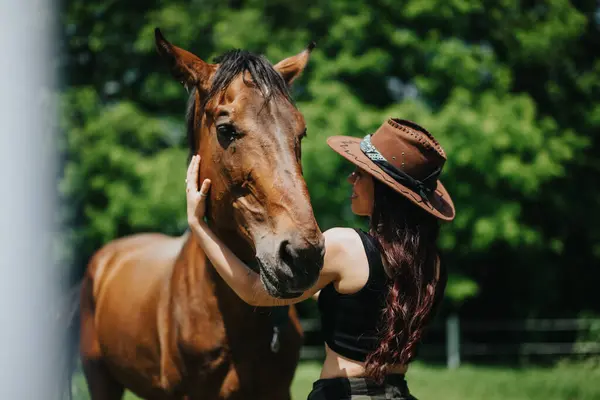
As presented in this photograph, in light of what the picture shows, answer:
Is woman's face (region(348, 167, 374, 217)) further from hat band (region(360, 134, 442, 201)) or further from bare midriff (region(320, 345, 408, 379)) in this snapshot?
bare midriff (region(320, 345, 408, 379))

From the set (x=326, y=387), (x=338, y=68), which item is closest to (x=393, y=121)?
(x=326, y=387)

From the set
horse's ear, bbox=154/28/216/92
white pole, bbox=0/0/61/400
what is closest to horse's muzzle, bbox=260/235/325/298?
horse's ear, bbox=154/28/216/92

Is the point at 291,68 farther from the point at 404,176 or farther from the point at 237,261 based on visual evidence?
the point at 237,261

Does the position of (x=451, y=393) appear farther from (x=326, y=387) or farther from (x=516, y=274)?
(x=516, y=274)

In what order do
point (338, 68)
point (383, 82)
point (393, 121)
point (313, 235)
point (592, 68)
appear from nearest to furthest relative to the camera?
point (313, 235) → point (393, 121) → point (338, 68) → point (383, 82) → point (592, 68)

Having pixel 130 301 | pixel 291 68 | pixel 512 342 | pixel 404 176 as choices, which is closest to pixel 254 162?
pixel 404 176

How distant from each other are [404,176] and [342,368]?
0.76 metres

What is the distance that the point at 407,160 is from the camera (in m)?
2.68

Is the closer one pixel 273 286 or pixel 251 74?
pixel 273 286

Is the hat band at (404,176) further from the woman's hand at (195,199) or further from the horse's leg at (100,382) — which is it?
the horse's leg at (100,382)

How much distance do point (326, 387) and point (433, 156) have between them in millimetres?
953

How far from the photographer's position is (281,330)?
129 inches

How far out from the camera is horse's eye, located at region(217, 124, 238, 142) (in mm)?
2729

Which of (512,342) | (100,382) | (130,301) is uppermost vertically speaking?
(130,301)
